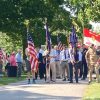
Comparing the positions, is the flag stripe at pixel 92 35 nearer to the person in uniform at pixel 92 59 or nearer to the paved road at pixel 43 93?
the person in uniform at pixel 92 59

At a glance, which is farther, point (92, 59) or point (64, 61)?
point (64, 61)

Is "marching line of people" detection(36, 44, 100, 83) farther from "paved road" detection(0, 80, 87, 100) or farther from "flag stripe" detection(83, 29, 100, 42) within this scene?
"paved road" detection(0, 80, 87, 100)

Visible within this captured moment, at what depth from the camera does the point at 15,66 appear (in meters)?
35.0

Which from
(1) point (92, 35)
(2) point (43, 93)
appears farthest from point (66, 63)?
(2) point (43, 93)

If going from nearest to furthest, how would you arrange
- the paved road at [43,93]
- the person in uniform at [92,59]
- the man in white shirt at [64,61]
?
the paved road at [43,93] < the person in uniform at [92,59] < the man in white shirt at [64,61]

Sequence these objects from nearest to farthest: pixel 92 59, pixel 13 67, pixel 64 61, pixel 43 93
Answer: pixel 43 93, pixel 92 59, pixel 64 61, pixel 13 67

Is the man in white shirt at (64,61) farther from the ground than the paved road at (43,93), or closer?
farther from the ground

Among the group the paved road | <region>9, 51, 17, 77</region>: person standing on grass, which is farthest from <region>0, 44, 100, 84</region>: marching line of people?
<region>9, 51, 17, 77</region>: person standing on grass

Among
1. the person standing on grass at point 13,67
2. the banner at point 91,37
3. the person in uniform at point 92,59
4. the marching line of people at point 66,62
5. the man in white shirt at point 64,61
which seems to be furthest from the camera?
the person standing on grass at point 13,67

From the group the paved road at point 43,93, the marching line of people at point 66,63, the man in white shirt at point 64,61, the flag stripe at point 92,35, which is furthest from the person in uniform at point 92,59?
the flag stripe at point 92,35

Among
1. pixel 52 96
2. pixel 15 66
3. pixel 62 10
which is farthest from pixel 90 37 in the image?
pixel 62 10

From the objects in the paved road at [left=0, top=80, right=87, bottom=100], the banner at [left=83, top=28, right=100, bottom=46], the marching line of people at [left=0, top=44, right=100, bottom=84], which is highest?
the banner at [left=83, top=28, right=100, bottom=46]

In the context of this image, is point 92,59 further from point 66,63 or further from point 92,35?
point 92,35

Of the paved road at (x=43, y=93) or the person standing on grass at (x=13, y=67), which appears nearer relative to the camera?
the paved road at (x=43, y=93)
